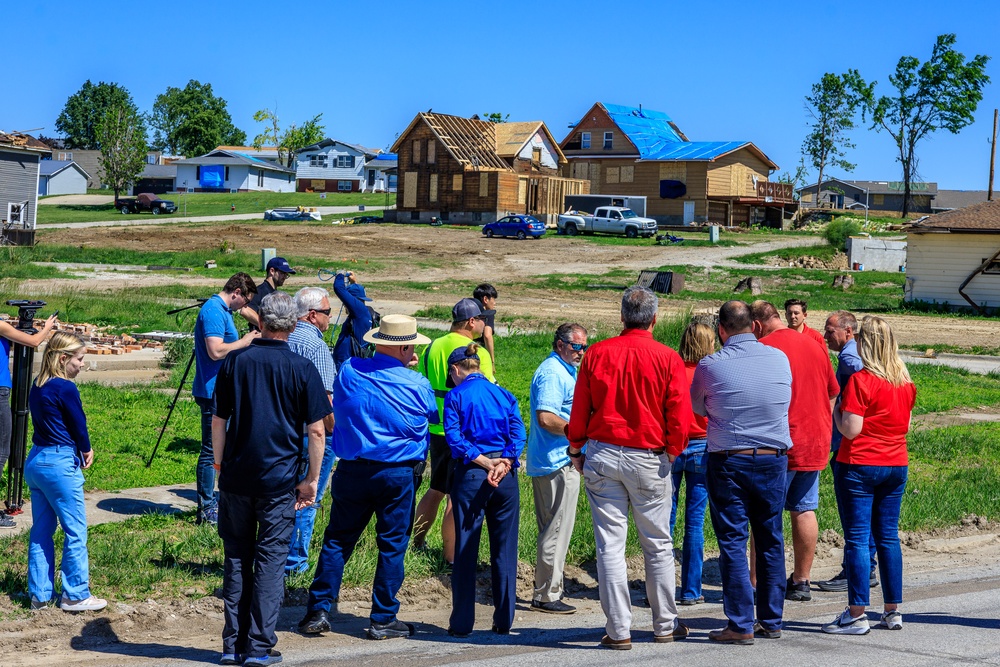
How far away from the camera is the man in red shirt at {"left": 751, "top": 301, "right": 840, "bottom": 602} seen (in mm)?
7227

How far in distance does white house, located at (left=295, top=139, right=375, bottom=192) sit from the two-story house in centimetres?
2784

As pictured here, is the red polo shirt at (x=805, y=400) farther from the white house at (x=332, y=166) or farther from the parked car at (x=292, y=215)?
the white house at (x=332, y=166)

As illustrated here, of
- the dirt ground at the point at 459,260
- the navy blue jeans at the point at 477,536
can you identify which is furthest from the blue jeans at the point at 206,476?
the dirt ground at the point at 459,260

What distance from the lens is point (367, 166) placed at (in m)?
99.3

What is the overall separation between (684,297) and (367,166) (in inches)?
2747

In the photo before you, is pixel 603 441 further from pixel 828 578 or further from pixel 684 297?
pixel 684 297

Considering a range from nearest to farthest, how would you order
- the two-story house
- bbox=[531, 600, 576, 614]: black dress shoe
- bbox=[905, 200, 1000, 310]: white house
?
bbox=[531, 600, 576, 614]: black dress shoe, bbox=[905, 200, 1000, 310]: white house, the two-story house

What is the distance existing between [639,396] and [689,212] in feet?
213

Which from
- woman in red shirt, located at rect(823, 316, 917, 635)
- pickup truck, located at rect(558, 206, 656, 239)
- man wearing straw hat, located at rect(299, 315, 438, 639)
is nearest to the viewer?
man wearing straw hat, located at rect(299, 315, 438, 639)

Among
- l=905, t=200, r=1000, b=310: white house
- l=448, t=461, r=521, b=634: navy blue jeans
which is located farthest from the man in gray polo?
l=905, t=200, r=1000, b=310: white house

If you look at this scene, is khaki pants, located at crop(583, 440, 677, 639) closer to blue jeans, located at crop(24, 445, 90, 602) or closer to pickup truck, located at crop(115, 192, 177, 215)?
blue jeans, located at crop(24, 445, 90, 602)

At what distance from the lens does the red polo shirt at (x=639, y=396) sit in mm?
6352

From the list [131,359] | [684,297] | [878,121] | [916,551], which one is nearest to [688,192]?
→ [878,121]

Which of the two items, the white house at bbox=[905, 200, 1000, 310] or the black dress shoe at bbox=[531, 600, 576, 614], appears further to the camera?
the white house at bbox=[905, 200, 1000, 310]
